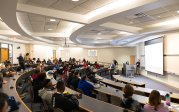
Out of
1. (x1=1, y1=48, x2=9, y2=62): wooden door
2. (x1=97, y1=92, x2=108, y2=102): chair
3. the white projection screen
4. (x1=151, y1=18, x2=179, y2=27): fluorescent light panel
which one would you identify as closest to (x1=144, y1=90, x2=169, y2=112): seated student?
(x1=97, y1=92, x2=108, y2=102): chair

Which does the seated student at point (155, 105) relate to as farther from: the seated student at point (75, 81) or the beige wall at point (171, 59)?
the beige wall at point (171, 59)

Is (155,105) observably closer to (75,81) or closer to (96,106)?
(96,106)

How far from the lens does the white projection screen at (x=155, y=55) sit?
34.0 feet

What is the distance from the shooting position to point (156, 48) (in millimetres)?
11047

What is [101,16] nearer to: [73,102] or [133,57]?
[73,102]

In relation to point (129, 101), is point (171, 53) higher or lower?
higher

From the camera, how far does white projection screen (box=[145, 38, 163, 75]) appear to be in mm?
10352

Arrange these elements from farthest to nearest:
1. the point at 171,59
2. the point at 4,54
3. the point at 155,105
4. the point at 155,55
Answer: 1. the point at 4,54
2. the point at 155,55
3. the point at 171,59
4. the point at 155,105

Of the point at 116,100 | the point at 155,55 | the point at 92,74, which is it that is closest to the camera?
the point at 116,100

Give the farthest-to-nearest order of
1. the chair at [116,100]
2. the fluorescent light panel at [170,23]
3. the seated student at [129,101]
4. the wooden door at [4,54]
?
the wooden door at [4,54] → the fluorescent light panel at [170,23] → the chair at [116,100] → the seated student at [129,101]

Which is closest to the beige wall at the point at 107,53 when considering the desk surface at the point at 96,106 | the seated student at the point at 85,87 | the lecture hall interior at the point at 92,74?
the lecture hall interior at the point at 92,74

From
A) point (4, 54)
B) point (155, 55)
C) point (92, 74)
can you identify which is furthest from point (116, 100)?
point (4, 54)

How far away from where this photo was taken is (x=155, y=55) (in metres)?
11.2

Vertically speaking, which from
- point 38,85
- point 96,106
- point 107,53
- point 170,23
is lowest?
point 96,106
